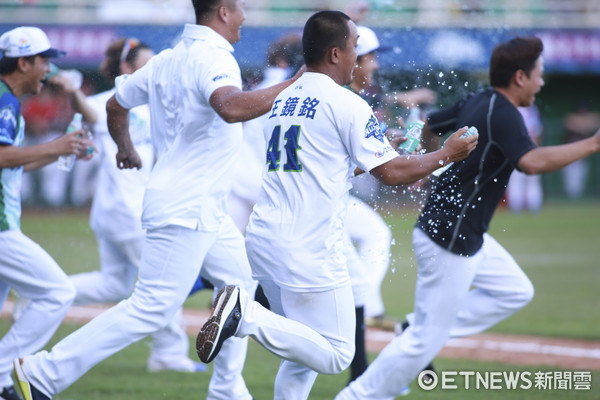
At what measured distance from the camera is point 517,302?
6125 mm

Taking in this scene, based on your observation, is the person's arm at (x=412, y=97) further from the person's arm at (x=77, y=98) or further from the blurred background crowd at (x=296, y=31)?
the blurred background crowd at (x=296, y=31)

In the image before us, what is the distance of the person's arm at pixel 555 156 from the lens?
5.23 m

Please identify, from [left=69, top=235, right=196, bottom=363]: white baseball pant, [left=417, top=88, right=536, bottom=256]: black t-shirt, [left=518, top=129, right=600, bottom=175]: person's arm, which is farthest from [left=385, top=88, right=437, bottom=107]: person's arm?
[left=69, top=235, right=196, bottom=363]: white baseball pant

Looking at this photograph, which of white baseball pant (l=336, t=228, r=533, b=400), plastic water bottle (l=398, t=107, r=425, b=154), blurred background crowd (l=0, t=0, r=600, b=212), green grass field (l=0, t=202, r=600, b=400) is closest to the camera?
plastic water bottle (l=398, t=107, r=425, b=154)

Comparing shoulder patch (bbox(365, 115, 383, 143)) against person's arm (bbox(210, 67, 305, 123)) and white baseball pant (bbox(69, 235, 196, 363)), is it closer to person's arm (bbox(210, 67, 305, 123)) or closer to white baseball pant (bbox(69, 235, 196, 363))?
person's arm (bbox(210, 67, 305, 123))

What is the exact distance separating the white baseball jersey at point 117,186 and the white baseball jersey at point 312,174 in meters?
2.73

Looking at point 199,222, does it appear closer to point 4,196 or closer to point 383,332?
point 4,196

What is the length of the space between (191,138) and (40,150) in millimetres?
1105

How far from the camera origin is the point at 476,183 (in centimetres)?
566

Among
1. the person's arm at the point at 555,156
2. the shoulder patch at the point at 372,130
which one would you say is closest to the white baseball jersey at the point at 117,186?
the shoulder patch at the point at 372,130

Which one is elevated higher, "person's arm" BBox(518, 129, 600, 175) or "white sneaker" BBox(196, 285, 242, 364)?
"person's arm" BBox(518, 129, 600, 175)

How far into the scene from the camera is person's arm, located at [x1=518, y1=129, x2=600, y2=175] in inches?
206

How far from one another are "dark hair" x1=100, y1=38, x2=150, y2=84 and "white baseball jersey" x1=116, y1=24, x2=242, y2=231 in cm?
181

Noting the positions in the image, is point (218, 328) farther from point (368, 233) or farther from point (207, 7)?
point (368, 233)
